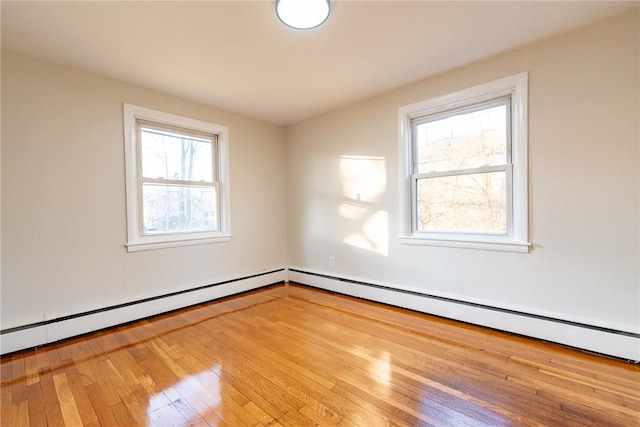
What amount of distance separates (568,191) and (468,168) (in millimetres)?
759

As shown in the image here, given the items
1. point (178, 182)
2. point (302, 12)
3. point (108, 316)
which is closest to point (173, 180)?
point (178, 182)

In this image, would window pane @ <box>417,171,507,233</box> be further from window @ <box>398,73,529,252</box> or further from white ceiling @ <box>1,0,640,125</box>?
white ceiling @ <box>1,0,640,125</box>

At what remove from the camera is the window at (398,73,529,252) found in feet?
7.73

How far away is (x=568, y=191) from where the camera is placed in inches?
83.9

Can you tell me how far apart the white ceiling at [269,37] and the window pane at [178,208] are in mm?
1091

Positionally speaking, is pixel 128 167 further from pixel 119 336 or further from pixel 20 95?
pixel 119 336

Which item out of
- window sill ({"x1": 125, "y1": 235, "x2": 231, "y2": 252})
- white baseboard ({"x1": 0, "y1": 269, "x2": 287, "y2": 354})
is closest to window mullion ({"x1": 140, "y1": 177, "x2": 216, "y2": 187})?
window sill ({"x1": 125, "y1": 235, "x2": 231, "y2": 252})

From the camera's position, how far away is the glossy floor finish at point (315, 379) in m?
1.47

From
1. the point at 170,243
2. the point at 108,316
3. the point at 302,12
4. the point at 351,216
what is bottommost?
the point at 108,316

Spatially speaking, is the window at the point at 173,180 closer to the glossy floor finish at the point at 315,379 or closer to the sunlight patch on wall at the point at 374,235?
the glossy floor finish at the point at 315,379

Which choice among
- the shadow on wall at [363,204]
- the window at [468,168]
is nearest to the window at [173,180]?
the shadow on wall at [363,204]

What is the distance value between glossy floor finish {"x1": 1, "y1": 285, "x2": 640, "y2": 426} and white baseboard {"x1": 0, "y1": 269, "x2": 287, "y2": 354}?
10 centimetres

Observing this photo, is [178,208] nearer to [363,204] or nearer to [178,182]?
[178,182]

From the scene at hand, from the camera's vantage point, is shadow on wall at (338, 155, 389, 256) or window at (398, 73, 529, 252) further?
shadow on wall at (338, 155, 389, 256)
